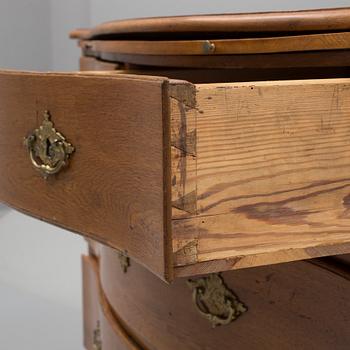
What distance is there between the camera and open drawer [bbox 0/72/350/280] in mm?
419

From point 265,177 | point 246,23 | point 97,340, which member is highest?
point 246,23

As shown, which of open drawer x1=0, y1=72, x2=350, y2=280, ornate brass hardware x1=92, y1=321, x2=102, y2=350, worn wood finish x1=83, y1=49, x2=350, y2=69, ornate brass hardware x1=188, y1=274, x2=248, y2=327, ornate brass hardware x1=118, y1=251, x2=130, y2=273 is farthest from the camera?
ornate brass hardware x1=92, y1=321, x2=102, y2=350

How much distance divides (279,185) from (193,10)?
1092mm

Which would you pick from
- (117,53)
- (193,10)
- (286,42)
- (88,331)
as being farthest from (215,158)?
(193,10)

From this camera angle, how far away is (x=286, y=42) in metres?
0.53

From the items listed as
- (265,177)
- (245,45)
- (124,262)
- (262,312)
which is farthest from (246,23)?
(124,262)

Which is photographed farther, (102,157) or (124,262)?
(124,262)

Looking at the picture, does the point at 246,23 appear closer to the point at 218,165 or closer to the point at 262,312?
the point at 218,165

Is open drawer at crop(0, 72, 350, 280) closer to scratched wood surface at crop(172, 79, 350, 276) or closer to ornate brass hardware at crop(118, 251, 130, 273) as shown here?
scratched wood surface at crop(172, 79, 350, 276)

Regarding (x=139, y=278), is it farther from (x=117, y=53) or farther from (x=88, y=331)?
(x=88, y=331)

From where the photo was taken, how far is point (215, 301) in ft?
2.16

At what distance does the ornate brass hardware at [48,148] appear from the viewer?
1.70ft

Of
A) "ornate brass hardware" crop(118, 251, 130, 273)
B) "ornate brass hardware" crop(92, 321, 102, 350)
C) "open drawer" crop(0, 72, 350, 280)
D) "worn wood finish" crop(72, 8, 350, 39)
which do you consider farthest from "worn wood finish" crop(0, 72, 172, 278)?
"ornate brass hardware" crop(92, 321, 102, 350)

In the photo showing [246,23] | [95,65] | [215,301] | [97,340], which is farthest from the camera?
[97,340]
